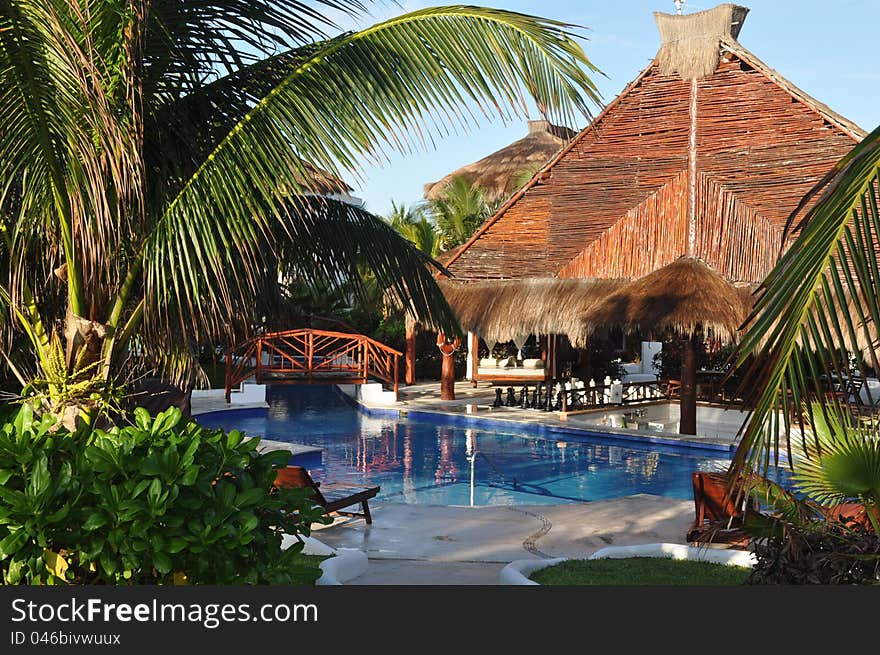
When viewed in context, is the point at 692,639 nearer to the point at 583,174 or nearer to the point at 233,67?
the point at 233,67

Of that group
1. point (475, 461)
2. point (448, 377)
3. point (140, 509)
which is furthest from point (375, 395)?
point (140, 509)

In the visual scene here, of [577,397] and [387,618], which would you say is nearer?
[387,618]

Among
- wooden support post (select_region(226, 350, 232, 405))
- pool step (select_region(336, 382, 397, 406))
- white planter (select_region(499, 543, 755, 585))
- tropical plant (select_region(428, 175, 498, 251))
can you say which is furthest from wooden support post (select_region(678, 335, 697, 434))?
tropical plant (select_region(428, 175, 498, 251))

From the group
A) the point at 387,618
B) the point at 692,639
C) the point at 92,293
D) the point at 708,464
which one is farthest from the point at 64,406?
the point at 708,464

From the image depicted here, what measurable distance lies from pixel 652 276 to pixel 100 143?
11.4 metres

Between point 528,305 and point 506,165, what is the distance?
14.3 m

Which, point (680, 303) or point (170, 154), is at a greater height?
point (170, 154)

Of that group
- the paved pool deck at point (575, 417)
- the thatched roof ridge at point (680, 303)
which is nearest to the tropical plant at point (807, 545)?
the thatched roof ridge at point (680, 303)

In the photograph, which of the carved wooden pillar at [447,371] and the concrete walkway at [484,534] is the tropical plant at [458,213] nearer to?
the carved wooden pillar at [447,371]

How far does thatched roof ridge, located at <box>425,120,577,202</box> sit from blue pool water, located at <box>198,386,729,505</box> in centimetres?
1253

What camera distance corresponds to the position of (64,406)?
13.5 feet

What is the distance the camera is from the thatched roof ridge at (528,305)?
48.7ft

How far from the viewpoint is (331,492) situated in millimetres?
7758

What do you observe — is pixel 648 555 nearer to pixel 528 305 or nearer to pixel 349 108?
→ pixel 349 108
